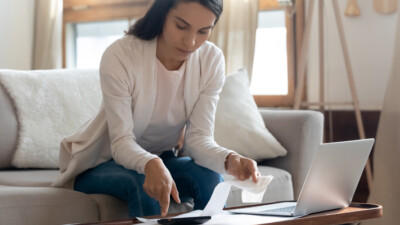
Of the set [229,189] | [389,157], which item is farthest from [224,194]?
[389,157]

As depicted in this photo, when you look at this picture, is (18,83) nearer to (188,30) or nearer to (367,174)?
(188,30)

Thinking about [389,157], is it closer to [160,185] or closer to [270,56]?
[270,56]

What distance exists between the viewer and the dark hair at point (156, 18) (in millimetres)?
1556

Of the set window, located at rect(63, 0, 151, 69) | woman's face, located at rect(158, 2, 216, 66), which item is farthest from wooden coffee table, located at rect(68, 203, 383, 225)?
window, located at rect(63, 0, 151, 69)

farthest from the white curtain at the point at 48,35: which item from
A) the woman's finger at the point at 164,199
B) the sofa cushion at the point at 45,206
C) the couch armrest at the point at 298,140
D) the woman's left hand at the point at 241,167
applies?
the woman's finger at the point at 164,199

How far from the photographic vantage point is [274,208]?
1.29 m

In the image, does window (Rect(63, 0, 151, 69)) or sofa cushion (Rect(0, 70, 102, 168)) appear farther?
window (Rect(63, 0, 151, 69))

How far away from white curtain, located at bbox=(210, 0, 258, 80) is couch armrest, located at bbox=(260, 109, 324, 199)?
A: 953mm

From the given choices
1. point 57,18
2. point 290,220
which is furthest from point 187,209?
point 57,18

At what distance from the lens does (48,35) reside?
3.60 metres

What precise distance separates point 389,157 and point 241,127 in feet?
2.36

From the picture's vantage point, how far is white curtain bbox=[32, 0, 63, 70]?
11.8 ft

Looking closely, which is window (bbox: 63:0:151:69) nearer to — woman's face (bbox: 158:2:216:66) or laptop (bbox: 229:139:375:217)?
woman's face (bbox: 158:2:216:66)

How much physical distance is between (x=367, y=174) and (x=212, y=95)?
1286 millimetres
